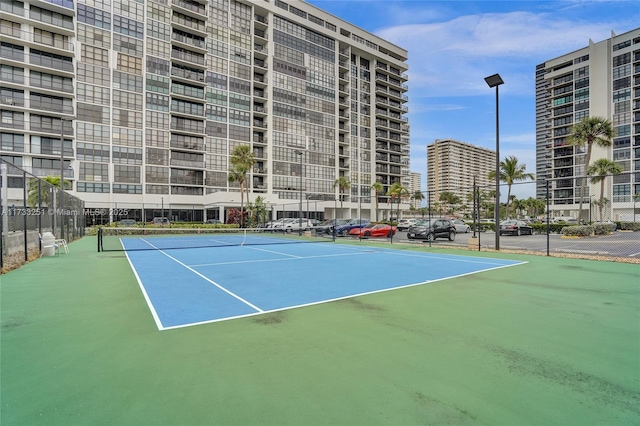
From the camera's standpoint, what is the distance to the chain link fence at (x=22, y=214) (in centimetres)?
1094

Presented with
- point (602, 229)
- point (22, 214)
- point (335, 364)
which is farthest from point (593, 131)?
point (22, 214)

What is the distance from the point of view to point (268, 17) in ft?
224

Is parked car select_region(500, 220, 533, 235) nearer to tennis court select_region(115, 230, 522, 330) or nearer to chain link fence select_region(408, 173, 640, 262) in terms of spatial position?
chain link fence select_region(408, 173, 640, 262)

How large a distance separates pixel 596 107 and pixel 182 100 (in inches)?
3536

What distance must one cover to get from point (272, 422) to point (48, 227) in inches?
810

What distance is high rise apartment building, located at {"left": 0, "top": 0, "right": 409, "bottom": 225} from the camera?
164ft

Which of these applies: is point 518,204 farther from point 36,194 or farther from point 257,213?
point 36,194

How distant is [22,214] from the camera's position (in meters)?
13.2

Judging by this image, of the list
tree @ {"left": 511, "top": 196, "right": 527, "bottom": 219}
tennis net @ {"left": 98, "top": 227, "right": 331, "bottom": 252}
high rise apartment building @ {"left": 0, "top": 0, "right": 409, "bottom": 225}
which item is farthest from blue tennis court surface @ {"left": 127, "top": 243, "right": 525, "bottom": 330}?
tree @ {"left": 511, "top": 196, "right": 527, "bottom": 219}

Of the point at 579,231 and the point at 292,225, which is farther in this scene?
the point at 292,225

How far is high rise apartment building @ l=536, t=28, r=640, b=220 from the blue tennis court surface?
66.4 metres

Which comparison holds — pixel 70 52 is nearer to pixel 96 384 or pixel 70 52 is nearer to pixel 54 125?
pixel 54 125

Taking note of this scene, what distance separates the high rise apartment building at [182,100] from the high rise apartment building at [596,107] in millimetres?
→ 48153

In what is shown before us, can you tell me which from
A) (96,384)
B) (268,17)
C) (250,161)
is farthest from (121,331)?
(268,17)
